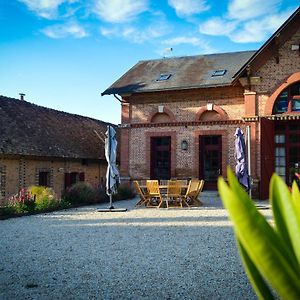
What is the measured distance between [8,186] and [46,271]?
1215cm

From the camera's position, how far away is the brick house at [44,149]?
17094mm

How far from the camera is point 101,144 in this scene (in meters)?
25.2

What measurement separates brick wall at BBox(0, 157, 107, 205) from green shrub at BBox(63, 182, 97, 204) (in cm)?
335

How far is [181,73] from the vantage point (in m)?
19.1

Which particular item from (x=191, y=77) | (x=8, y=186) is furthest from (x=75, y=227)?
(x=191, y=77)

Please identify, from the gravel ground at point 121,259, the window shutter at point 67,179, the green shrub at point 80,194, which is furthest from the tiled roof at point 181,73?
the gravel ground at point 121,259

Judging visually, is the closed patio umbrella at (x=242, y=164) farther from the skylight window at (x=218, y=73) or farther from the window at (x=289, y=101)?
the skylight window at (x=218, y=73)

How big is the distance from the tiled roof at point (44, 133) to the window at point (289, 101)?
1029cm

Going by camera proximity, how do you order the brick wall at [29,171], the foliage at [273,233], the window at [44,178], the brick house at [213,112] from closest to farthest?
1. the foliage at [273,233]
2. the brick house at [213,112]
3. the brick wall at [29,171]
4. the window at [44,178]

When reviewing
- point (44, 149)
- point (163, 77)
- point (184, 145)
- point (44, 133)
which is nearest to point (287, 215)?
point (184, 145)

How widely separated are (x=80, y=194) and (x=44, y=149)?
5.31m

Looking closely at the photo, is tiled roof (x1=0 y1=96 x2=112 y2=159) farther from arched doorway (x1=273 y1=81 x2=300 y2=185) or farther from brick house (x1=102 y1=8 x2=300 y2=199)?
arched doorway (x1=273 y1=81 x2=300 y2=185)

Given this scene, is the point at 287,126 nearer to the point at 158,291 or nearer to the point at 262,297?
the point at 158,291

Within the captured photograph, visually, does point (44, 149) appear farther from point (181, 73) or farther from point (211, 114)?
point (211, 114)
